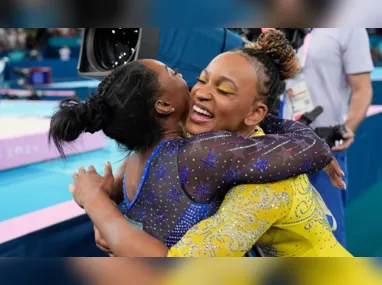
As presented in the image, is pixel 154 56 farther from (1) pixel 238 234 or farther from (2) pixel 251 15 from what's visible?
(2) pixel 251 15

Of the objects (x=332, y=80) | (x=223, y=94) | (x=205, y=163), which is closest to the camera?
(x=205, y=163)

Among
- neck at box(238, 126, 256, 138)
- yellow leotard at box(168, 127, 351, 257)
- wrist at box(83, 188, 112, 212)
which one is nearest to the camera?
yellow leotard at box(168, 127, 351, 257)

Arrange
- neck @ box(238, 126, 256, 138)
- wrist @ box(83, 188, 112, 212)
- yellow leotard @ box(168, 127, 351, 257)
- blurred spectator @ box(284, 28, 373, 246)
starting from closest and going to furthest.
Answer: yellow leotard @ box(168, 127, 351, 257), wrist @ box(83, 188, 112, 212), neck @ box(238, 126, 256, 138), blurred spectator @ box(284, 28, 373, 246)

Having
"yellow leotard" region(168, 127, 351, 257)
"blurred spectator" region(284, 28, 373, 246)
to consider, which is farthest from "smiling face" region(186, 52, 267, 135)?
"blurred spectator" region(284, 28, 373, 246)

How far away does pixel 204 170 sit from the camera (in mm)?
684

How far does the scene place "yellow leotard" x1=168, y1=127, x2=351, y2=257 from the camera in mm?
620

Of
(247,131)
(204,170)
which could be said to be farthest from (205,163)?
(247,131)

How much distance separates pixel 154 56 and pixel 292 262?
1.01 metres

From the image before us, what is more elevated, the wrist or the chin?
the chin

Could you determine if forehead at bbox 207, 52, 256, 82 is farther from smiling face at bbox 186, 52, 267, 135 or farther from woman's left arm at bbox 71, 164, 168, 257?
woman's left arm at bbox 71, 164, 168, 257

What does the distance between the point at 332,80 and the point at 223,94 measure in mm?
1091

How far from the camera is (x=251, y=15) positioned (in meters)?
0.28

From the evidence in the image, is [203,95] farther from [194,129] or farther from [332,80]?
[332,80]

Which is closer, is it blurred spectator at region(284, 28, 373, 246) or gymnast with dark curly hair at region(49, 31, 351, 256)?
gymnast with dark curly hair at region(49, 31, 351, 256)
